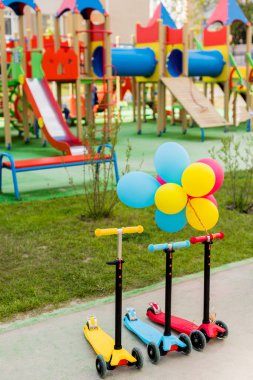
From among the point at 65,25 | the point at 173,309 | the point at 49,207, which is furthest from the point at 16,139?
the point at 65,25

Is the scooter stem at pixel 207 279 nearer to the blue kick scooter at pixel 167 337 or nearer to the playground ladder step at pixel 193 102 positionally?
the blue kick scooter at pixel 167 337

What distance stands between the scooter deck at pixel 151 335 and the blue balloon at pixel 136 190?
777 mm

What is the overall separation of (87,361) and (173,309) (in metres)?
0.90

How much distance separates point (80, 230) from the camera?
5594 mm

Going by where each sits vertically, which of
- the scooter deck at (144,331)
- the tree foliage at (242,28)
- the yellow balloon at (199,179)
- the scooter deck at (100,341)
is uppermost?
the tree foliage at (242,28)

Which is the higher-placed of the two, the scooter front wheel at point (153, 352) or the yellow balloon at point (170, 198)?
the yellow balloon at point (170, 198)

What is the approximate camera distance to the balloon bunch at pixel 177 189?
315cm

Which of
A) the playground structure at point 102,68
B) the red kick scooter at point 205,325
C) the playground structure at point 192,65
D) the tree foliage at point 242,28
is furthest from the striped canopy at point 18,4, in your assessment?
the tree foliage at point 242,28

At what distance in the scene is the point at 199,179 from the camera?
3.11 m

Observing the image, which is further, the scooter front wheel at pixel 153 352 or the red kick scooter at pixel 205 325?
the red kick scooter at pixel 205 325

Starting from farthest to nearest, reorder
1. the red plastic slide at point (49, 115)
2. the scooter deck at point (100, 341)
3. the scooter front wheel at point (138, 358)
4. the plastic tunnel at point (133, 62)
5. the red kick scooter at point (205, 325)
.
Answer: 1. the plastic tunnel at point (133, 62)
2. the red plastic slide at point (49, 115)
3. the red kick scooter at point (205, 325)
4. the scooter deck at point (100, 341)
5. the scooter front wheel at point (138, 358)

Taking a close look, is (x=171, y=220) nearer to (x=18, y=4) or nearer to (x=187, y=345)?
(x=187, y=345)

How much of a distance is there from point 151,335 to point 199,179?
39.7 inches

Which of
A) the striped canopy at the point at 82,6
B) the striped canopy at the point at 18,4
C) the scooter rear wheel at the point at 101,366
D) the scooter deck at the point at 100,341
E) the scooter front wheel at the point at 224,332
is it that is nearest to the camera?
the scooter rear wheel at the point at 101,366
